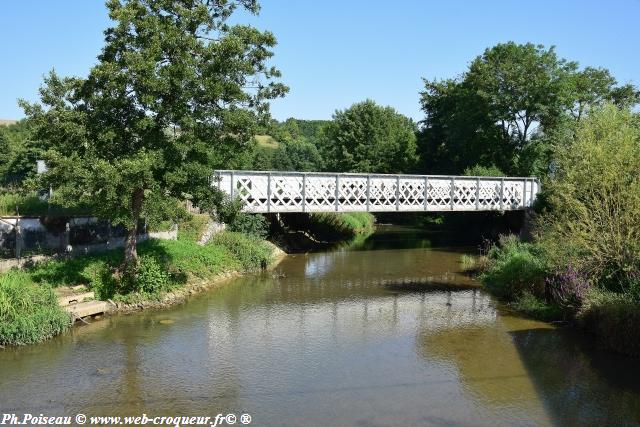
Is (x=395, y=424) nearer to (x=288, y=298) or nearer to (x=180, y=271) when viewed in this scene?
(x=288, y=298)

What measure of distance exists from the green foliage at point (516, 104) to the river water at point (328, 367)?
2777 centimetres

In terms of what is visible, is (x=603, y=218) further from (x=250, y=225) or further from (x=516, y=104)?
(x=516, y=104)

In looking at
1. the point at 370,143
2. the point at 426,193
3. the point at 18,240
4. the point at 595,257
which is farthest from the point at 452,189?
the point at 370,143

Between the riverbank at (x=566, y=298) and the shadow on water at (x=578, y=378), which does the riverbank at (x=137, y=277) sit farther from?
the shadow on water at (x=578, y=378)

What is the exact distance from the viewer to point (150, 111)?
2012cm

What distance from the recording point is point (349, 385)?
13.7 metres

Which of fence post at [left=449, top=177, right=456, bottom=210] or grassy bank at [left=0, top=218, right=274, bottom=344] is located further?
fence post at [left=449, top=177, right=456, bottom=210]

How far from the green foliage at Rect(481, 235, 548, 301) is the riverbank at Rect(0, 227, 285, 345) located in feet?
38.9

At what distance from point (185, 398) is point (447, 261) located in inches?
975

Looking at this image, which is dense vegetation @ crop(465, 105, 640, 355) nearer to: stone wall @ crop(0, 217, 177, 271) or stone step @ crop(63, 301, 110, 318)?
stone step @ crop(63, 301, 110, 318)

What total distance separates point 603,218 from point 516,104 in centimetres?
2946

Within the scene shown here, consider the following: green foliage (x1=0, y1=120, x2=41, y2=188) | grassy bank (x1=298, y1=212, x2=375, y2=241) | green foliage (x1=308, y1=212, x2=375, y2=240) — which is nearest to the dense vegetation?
grassy bank (x1=298, y1=212, x2=375, y2=241)

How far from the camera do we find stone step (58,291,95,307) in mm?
18255

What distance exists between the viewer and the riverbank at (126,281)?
16295mm
